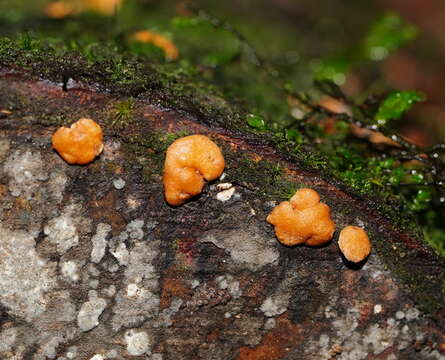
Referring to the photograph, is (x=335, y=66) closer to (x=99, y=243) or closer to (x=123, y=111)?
(x=123, y=111)

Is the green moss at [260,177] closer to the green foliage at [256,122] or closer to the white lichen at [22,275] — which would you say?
the green foliage at [256,122]

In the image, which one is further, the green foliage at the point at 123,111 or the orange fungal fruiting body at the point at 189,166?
the green foliage at the point at 123,111

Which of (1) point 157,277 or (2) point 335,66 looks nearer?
(1) point 157,277

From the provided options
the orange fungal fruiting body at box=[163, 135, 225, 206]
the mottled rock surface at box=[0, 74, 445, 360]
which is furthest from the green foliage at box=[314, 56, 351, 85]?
the orange fungal fruiting body at box=[163, 135, 225, 206]

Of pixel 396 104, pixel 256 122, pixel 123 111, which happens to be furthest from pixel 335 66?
pixel 123 111

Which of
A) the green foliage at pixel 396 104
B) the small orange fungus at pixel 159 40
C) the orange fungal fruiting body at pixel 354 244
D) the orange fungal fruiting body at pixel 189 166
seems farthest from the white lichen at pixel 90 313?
the small orange fungus at pixel 159 40

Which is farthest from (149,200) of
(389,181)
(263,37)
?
(263,37)

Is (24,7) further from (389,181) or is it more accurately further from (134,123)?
(389,181)

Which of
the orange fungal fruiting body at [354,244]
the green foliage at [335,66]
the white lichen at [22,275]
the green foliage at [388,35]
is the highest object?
the orange fungal fruiting body at [354,244]
